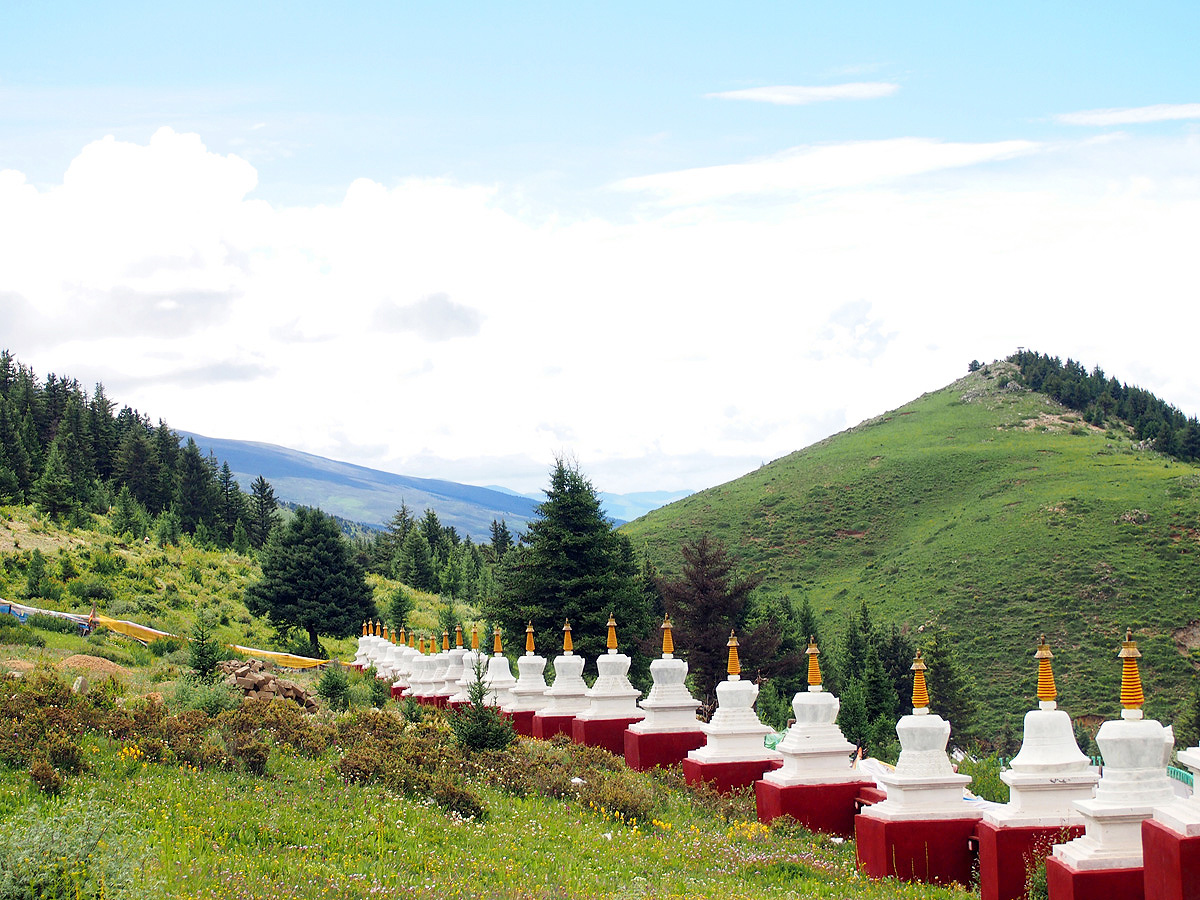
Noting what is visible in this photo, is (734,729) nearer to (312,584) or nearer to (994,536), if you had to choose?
(312,584)

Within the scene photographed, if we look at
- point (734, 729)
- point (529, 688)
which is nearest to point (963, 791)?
point (734, 729)

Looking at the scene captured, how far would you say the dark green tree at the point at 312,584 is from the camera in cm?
4747

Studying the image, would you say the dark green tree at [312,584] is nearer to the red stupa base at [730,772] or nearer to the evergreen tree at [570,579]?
the evergreen tree at [570,579]

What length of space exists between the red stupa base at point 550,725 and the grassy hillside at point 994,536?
4760 cm

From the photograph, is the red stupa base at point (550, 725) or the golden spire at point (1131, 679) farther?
the red stupa base at point (550, 725)

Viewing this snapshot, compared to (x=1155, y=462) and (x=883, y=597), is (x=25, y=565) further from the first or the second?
(x=1155, y=462)

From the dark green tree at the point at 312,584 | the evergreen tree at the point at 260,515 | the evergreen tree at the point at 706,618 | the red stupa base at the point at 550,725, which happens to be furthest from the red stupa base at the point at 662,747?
the evergreen tree at the point at 260,515

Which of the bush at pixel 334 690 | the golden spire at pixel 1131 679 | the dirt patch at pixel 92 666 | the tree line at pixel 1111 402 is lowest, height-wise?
the bush at pixel 334 690

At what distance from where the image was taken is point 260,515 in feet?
312

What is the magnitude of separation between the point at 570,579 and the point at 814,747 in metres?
23.7

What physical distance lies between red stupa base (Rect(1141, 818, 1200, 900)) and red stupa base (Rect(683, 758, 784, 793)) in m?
5.39

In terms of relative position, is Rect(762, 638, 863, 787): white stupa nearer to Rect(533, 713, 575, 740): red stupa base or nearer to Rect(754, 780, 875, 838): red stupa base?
Rect(754, 780, 875, 838): red stupa base

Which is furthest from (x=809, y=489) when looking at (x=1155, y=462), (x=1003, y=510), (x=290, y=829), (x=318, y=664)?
(x=290, y=829)

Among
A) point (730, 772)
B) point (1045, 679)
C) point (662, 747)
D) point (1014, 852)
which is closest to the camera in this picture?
point (1014, 852)
